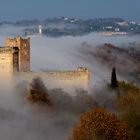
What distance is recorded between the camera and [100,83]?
76875 millimetres

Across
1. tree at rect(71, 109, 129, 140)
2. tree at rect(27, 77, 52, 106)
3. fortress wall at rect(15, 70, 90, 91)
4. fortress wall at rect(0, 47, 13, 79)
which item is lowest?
tree at rect(71, 109, 129, 140)

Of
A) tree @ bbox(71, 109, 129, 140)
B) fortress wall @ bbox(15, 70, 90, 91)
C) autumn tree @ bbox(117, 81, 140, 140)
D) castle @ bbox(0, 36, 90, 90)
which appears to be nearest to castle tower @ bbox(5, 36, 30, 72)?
castle @ bbox(0, 36, 90, 90)

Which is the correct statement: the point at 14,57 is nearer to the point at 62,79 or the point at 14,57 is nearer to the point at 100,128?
the point at 62,79

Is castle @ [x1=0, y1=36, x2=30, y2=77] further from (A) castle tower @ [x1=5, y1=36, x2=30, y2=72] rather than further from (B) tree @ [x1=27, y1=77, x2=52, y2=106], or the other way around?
(B) tree @ [x1=27, y1=77, x2=52, y2=106]

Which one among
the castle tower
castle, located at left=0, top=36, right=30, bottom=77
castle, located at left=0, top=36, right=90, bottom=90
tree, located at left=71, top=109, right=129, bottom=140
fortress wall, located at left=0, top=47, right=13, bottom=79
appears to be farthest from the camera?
the castle tower

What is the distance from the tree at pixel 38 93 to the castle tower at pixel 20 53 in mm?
1835

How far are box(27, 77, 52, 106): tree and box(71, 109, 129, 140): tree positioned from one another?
851 cm

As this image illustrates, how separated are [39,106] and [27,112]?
212cm

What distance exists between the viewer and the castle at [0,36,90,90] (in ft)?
213

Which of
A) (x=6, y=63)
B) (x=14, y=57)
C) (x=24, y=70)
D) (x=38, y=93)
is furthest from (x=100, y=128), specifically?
(x=24, y=70)

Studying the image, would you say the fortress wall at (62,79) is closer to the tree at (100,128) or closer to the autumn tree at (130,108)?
the autumn tree at (130,108)

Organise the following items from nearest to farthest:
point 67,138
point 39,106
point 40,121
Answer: point 67,138
point 40,121
point 39,106

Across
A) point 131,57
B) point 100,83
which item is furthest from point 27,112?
point 131,57

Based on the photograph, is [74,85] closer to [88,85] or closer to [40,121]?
[88,85]
